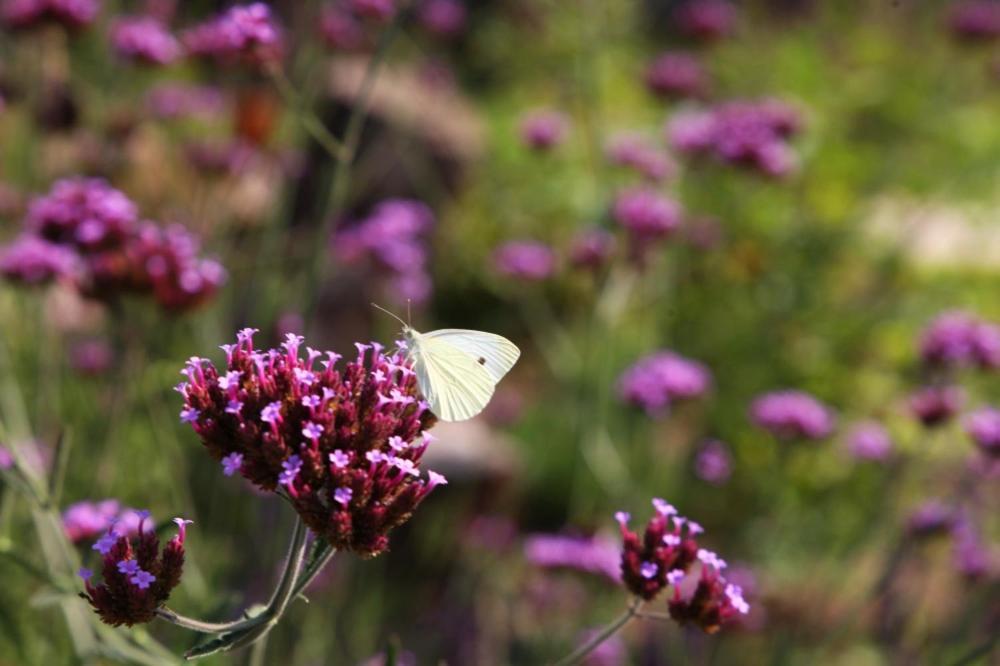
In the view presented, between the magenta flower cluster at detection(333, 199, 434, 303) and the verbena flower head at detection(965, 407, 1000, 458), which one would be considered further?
the magenta flower cluster at detection(333, 199, 434, 303)

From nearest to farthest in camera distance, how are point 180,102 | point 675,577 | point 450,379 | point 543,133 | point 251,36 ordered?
point 675,577
point 450,379
point 251,36
point 543,133
point 180,102

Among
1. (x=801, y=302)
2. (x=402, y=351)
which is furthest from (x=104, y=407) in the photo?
(x=801, y=302)

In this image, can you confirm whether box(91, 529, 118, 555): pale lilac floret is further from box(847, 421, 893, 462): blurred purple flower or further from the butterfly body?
box(847, 421, 893, 462): blurred purple flower

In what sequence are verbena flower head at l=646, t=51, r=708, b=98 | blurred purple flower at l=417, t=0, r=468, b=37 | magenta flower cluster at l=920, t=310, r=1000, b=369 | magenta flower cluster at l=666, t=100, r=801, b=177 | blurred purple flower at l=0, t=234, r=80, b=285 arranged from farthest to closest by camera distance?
blurred purple flower at l=417, t=0, r=468, b=37 < verbena flower head at l=646, t=51, r=708, b=98 < magenta flower cluster at l=666, t=100, r=801, b=177 < magenta flower cluster at l=920, t=310, r=1000, b=369 < blurred purple flower at l=0, t=234, r=80, b=285

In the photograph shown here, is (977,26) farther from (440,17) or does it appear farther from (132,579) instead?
(132,579)

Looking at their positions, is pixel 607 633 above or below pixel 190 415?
below

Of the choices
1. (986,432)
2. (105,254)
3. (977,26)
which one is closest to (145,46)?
(105,254)

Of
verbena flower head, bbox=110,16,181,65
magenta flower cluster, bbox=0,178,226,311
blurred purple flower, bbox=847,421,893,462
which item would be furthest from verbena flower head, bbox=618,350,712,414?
verbena flower head, bbox=110,16,181,65
